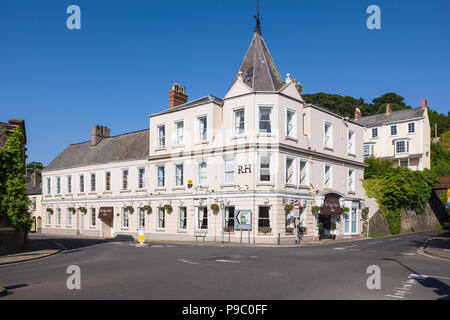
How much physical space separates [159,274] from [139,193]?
2430 cm

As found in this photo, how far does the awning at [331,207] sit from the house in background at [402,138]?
25584mm

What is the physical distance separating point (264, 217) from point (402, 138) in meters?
34.7

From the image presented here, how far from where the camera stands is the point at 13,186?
74.3 ft

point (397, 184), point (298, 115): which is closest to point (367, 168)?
point (397, 184)

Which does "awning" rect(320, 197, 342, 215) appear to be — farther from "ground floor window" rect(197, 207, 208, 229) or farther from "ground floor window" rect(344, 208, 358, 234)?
"ground floor window" rect(197, 207, 208, 229)

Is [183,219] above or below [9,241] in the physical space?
below

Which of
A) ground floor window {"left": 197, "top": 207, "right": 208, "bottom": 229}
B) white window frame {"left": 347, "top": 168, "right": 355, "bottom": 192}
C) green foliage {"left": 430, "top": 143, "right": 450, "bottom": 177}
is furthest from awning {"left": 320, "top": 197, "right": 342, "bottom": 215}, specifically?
green foliage {"left": 430, "top": 143, "right": 450, "bottom": 177}

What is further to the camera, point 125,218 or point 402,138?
point 402,138

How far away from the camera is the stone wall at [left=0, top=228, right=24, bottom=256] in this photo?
70.0ft

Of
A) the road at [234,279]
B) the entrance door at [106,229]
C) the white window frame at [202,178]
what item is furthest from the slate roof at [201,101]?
the road at [234,279]

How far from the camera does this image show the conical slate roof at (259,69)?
2992 centimetres

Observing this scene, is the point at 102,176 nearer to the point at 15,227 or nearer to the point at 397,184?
the point at 15,227

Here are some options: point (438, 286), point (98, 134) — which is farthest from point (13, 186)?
point (98, 134)

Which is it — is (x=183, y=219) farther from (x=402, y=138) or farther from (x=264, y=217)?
(x=402, y=138)
